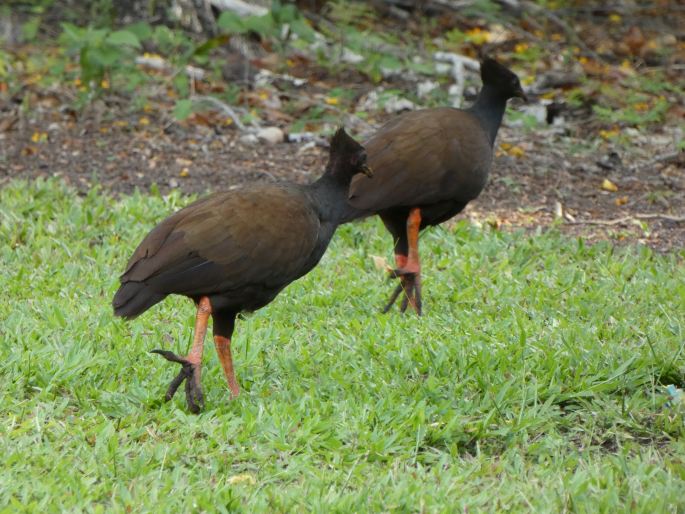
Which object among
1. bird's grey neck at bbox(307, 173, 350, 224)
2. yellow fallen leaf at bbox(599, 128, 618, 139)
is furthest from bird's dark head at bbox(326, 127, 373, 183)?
yellow fallen leaf at bbox(599, 128, 618, 139)

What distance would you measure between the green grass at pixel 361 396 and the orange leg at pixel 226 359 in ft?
0.32

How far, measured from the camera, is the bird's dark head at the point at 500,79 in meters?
7.40

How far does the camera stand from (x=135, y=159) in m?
9.75

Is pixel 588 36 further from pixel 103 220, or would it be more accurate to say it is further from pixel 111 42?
pixel 103 220

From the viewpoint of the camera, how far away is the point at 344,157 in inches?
223

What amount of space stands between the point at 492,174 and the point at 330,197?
13.5 feet

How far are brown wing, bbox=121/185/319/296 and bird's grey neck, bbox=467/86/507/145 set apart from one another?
2.36 metres

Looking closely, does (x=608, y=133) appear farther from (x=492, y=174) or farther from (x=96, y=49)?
(x=96, y=49)

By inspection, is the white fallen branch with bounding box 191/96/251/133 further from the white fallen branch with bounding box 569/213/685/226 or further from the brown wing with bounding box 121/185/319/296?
the brown wing with bounding box 121/185/319/296

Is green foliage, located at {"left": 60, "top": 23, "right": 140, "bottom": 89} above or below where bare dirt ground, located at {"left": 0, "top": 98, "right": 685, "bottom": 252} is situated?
above

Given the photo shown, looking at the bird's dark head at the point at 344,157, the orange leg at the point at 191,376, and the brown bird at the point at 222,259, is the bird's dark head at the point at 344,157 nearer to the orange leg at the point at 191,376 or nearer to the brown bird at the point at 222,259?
the brown bird at the point at 222,259

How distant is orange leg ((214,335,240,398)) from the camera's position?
17.3ft

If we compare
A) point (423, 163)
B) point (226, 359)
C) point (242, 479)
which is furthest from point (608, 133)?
point (242, 479)

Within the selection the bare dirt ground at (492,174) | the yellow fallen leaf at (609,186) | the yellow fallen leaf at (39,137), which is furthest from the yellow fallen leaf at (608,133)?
the yellow fallen leaf at (39,137)
